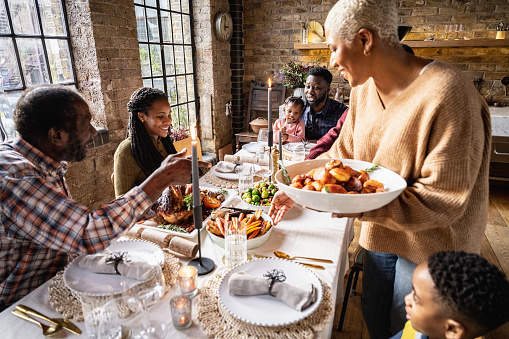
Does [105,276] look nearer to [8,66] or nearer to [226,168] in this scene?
[226,168]

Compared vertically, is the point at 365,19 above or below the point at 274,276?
above

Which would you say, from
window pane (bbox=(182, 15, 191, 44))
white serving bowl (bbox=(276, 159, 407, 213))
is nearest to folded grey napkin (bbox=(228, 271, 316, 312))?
white serving bowl (bbox=(276, 159, 407, 213))

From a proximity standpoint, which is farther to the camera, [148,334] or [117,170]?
[117,170]

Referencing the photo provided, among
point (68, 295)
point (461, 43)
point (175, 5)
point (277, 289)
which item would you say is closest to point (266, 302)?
point (277, 289)

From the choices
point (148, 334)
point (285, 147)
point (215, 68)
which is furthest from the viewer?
point (215, 68)

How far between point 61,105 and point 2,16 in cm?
165

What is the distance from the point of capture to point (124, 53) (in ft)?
8.99

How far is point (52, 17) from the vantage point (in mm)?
2424

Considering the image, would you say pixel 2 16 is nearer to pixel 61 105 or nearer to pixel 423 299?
pixel 61 105

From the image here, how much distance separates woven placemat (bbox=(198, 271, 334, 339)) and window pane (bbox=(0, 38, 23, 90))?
86.4 inches

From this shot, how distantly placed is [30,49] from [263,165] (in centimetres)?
186

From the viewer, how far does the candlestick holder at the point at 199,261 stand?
102cm

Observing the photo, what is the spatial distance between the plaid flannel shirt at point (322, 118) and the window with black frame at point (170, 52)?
4.04ft

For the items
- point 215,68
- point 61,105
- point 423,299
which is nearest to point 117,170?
point 61,105
